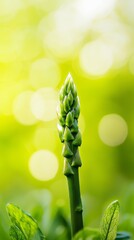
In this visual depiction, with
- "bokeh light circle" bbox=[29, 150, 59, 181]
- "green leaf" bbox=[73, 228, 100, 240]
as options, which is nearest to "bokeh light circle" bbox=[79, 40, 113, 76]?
"bokeh light circle" bbox=[29, 150, 59, 181]

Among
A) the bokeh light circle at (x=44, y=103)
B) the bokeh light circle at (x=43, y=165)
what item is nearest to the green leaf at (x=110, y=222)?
the bokeh light circle at (x=43, y=165)

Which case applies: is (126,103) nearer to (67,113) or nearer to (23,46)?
(23,46)

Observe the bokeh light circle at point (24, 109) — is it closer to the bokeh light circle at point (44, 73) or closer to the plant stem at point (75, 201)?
the bokeh light circle at point (44, 73)

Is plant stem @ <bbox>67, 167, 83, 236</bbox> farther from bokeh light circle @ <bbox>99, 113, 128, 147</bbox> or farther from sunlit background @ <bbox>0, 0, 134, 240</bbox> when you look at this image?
bokeh light circle @ <bbox>99, 113, 128, 147</bbox>

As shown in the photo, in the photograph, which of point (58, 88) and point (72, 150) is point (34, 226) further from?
point (58, 88)

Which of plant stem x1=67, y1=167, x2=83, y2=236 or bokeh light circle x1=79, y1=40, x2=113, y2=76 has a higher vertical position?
bokeh light circle x1=79, y1=40, x2=113, y2=76

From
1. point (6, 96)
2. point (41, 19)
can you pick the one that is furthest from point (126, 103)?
point (41, 19)
